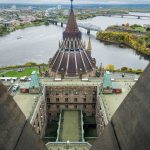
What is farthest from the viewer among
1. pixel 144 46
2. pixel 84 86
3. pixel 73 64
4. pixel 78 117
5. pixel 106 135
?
pixel 144 46

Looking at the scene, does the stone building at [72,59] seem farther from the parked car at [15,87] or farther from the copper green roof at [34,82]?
the parked car at [15,87]

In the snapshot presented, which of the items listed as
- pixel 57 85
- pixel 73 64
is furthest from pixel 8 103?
pixel 73 64

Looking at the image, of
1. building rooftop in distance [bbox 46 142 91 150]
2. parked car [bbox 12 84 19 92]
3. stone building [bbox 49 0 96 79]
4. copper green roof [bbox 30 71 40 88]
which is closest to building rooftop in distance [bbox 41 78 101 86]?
stone building [bbox 49 0 96 79]

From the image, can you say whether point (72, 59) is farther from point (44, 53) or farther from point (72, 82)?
point (44, 53)

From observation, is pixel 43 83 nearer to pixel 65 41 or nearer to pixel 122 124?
pixel 65 41

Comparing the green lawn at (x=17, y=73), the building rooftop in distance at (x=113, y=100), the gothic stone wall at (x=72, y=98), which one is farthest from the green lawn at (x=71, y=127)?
the green lawn at (x=17, y=73)
